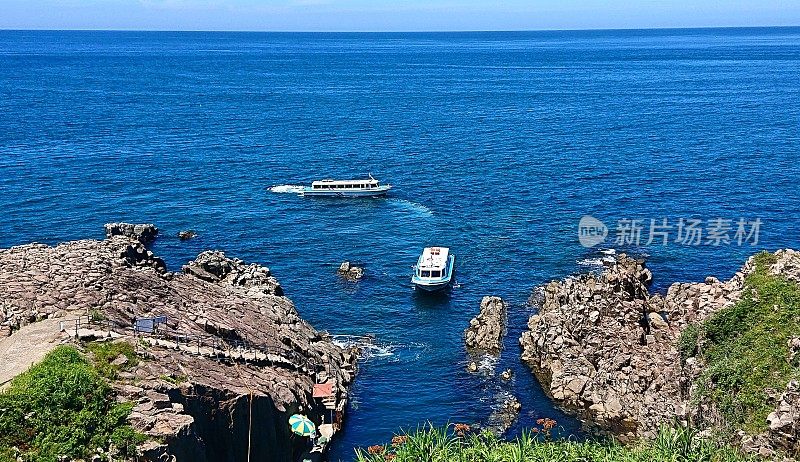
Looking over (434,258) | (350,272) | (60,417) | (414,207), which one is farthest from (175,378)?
(414,207)

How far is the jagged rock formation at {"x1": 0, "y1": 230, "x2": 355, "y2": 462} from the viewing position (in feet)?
109

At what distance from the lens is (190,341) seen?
41594 millimetres

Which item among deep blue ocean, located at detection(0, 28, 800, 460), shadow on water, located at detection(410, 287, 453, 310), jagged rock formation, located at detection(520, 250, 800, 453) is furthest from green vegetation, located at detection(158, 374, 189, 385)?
shadow on water, located at detection(410, 287, 453, 310)

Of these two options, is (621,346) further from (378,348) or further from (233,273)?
(233,273)

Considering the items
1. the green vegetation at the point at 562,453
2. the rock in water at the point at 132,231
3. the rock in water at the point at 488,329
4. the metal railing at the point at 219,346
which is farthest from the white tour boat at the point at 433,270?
the green vegetation at the point at 562,453

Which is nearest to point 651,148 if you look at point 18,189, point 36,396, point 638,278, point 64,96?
point 638,278

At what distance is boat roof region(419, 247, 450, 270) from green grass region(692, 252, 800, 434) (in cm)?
2563

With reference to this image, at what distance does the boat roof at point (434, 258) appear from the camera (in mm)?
70125

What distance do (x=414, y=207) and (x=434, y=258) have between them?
72.2ft

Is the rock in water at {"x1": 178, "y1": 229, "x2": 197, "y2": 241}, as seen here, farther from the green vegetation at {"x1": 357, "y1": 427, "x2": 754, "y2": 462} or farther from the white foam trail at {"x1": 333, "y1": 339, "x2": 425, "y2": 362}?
the green vegetation at {"x1": 357, "y1": 427, "x2": 754, "y2": 462}

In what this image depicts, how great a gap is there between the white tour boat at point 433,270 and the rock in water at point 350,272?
5.27m

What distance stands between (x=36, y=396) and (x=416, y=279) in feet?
139

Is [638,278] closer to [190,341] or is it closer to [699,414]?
[699,414]

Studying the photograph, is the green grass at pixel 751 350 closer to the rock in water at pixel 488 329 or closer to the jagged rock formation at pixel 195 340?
the rock in water at pixel 488 329
